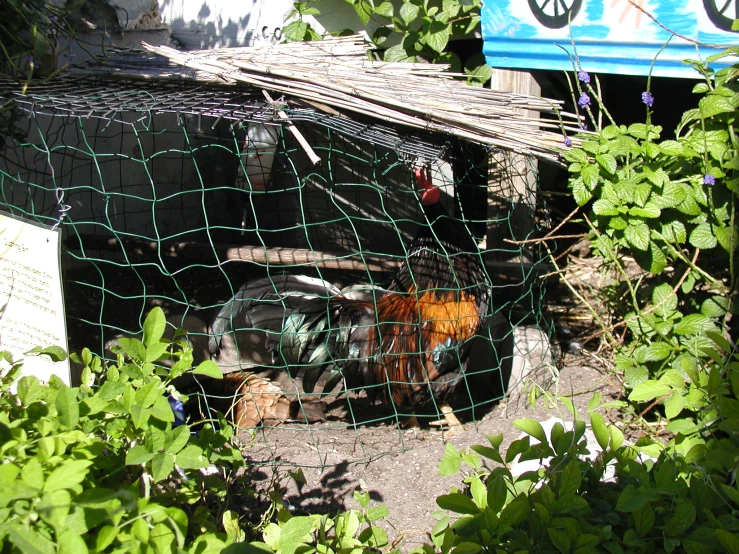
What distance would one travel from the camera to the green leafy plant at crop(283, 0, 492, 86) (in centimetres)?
366

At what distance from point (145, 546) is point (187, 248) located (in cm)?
294

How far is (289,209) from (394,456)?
218 cm

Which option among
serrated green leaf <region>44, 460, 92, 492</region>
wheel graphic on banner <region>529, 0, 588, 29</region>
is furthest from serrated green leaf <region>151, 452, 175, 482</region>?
wheel graphic on banner <region>529, 0, 588, 29</region>

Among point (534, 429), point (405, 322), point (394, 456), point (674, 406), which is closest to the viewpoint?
point (534, 429)

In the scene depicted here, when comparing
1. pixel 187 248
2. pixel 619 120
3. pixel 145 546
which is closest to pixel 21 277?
pixel 145 546

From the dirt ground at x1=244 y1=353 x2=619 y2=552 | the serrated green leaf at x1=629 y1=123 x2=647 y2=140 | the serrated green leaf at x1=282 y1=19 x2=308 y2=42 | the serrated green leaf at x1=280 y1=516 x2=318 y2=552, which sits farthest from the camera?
the serrated green leaf at x1=282 y1=19 x2=308 y2=42

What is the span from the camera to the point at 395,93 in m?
2.78

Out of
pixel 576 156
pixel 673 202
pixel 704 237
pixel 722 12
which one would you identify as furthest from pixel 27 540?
pixel 722 12

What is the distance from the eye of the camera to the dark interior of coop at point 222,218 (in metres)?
3.38

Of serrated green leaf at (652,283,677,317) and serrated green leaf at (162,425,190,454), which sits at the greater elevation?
serrated green leaf at (162,425,190,454)

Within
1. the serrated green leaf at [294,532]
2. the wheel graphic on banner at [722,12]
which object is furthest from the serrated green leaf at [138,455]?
the wheel graphic on banner at [722,12]

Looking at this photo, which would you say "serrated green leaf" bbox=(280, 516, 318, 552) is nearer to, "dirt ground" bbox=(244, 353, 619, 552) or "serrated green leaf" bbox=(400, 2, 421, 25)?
"dirt ground" bbox=(244, 353, 619, 552)

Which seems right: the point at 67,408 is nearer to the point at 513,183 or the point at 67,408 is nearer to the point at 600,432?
the point at 600,432

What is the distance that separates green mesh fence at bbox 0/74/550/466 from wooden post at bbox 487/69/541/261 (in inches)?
0.5
